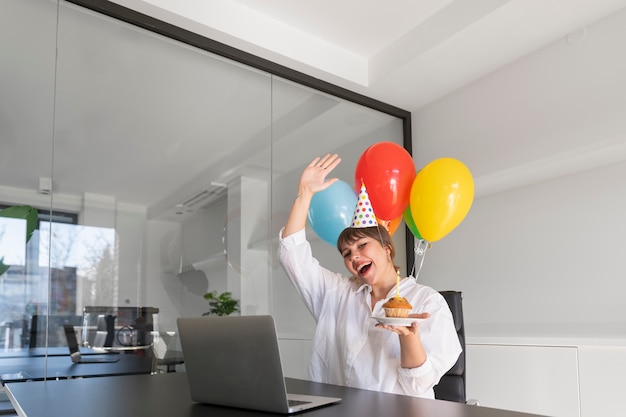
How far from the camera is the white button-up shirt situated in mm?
1663

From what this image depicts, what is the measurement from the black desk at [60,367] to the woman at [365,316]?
107cm

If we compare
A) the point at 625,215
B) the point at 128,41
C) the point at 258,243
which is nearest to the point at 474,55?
the point at 625,215

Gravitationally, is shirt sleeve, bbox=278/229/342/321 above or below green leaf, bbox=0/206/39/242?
below

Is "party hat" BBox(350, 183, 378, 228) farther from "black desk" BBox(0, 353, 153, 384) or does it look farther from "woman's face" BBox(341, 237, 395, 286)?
"black desk" BBox(0, 353, 153, 384)

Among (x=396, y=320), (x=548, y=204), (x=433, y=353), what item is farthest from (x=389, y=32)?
(x=396, y=320)

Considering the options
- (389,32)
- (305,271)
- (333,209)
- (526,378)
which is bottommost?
(526,378)

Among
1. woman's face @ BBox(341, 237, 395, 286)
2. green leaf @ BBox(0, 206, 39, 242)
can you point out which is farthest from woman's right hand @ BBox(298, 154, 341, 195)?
green leaf @ BBox(0, 206, 39, 242)

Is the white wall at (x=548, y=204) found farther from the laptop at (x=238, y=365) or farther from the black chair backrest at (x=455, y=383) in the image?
the laptop at (x=238, y=365)

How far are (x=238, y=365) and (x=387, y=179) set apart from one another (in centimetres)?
142

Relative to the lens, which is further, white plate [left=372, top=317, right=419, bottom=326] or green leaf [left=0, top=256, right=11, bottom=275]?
green leaf [left=0, top=256, right=11, bottom=275]

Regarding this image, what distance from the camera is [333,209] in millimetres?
2445

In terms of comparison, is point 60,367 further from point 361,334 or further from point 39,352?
point 361,334

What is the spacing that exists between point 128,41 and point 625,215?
2.67 m

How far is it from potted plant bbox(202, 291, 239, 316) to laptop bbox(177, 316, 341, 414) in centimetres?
181
